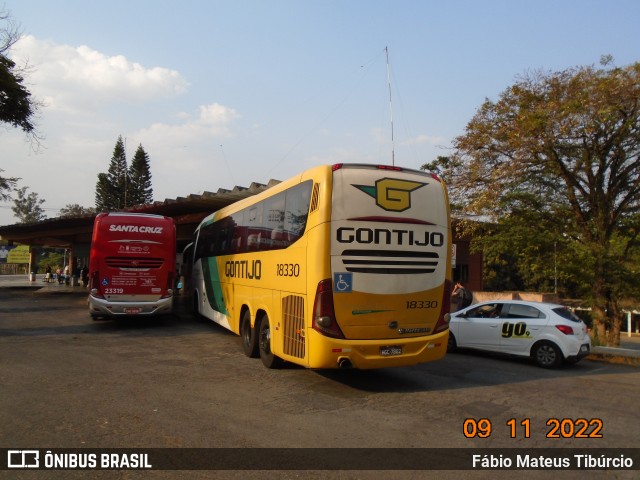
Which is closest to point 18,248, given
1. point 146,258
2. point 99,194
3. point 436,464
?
point 99,194

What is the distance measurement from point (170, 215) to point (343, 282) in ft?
74.5

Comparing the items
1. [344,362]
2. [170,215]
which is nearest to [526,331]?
[344,362]

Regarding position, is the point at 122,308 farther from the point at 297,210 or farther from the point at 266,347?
the point at 297,210

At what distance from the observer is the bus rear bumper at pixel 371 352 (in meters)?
6.97

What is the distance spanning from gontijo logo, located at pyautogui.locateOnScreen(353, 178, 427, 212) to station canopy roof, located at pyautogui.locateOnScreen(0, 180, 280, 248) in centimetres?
899

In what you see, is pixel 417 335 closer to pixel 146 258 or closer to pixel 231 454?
pixel 231 454

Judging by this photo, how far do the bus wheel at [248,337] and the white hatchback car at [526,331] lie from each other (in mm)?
5141

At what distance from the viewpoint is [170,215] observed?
91.0 feet

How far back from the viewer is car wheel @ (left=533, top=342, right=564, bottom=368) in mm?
10109

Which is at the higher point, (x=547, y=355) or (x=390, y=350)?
(x=390, y=350)

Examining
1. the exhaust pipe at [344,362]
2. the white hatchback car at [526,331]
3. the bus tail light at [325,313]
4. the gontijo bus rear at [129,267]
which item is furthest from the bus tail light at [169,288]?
the exhaust pipe at [344,362]

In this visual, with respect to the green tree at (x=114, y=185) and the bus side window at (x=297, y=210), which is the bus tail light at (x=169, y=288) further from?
the green tree at (x=114, y=185)

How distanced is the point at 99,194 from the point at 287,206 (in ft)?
233

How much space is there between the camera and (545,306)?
10.6 m
